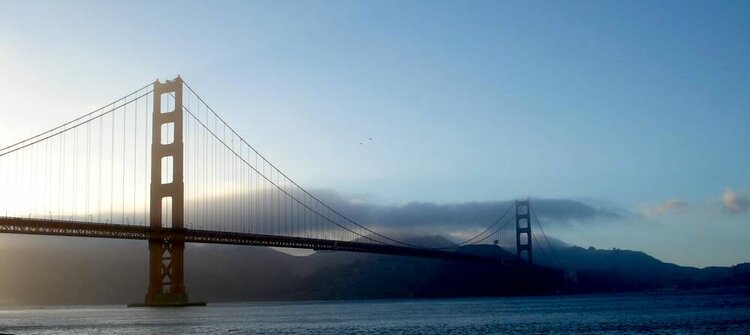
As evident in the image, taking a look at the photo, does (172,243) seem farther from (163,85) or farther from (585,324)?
(585,324)

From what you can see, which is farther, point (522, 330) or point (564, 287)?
point (564, 287)

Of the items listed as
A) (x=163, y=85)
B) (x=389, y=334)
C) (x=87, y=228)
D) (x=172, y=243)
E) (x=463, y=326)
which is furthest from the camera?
(x=163, y=85)

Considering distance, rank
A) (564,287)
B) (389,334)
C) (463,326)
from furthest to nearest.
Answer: (564,287) → (463,326) → (389,334)

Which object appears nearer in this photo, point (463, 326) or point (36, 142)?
point (463, 326)

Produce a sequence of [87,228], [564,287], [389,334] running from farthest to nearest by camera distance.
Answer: [564,287]
[87,228]
[389,334]

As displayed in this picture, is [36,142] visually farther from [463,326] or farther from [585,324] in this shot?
[585,324]

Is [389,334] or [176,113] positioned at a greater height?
[176,113]

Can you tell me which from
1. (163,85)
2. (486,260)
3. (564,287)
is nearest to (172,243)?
(163,85)

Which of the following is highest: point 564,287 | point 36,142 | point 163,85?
point 163,85

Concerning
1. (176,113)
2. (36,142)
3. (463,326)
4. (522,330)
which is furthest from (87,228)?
(522,330)
